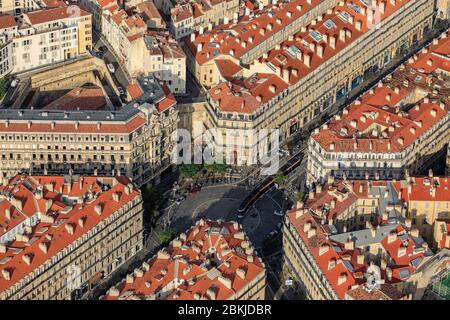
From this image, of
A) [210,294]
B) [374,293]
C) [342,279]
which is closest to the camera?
[374,293]

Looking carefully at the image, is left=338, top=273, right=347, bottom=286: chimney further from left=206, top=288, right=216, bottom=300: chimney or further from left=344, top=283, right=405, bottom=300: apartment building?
left=206, top=288, right=216, bottom=300: chimney

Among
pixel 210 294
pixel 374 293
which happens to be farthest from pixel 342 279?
pixel 210 294

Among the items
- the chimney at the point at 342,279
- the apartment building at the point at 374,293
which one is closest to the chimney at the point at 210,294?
the chimney at the point at 342,279

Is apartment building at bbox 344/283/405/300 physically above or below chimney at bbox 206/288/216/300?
above

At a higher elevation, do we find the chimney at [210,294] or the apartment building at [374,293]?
the apartment building at [374,293]

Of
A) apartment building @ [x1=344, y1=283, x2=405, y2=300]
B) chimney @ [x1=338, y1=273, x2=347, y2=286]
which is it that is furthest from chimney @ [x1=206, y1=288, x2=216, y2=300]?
apartment building @ [x1=344, y1=283, x2=405, y2=300]

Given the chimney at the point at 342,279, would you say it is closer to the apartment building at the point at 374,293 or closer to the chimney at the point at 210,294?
the apartment building at the point at 374,293

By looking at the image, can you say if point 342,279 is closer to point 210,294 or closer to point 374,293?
point 374,293

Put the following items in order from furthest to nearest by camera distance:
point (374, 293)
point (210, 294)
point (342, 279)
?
1. point (342, 279)
2. point (210, 294)
3. point (374, 293)
